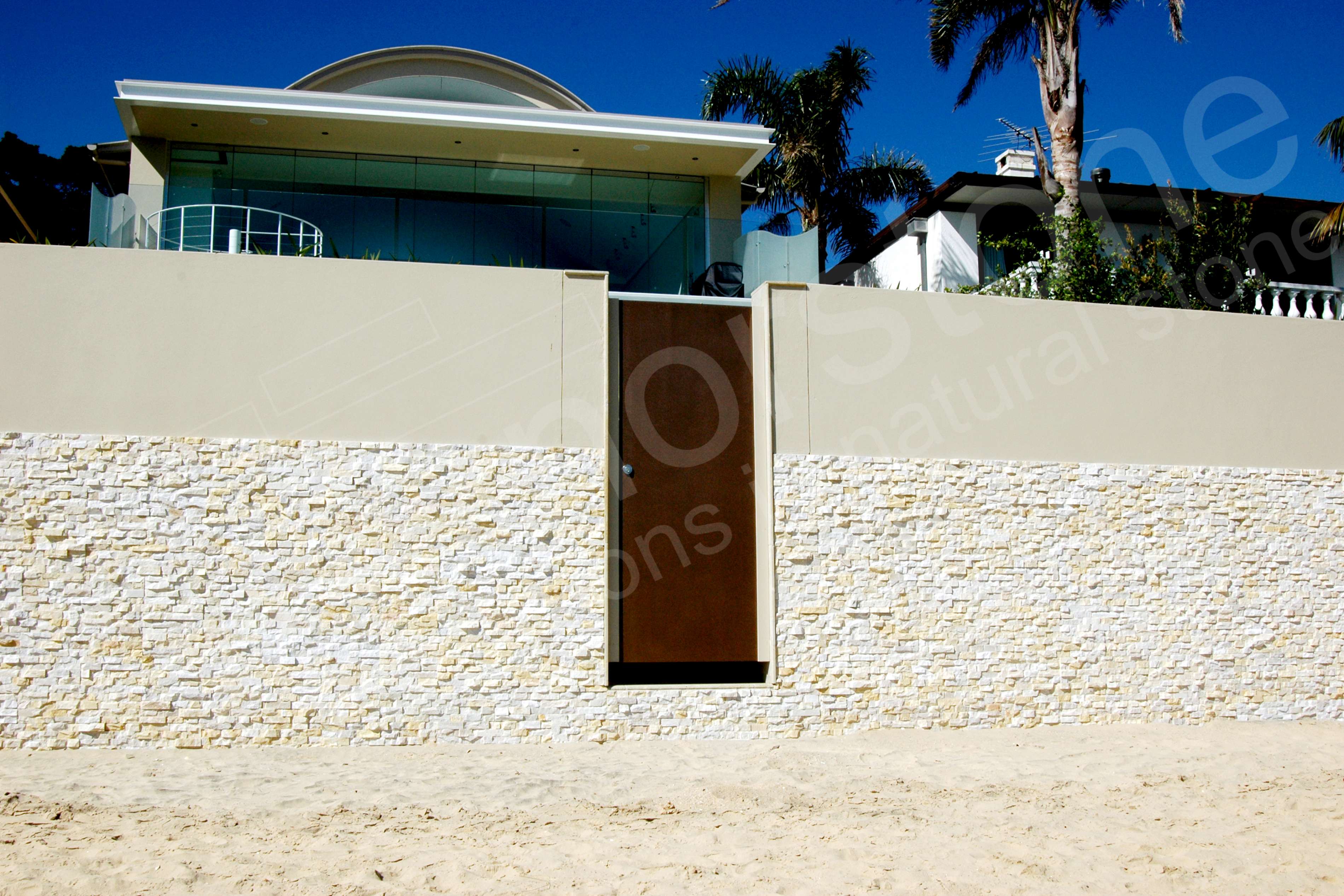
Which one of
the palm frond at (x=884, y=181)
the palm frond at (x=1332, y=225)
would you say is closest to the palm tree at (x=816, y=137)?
the palm frond at (x=884, y=181)

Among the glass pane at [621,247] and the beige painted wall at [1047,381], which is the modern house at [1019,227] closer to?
the beige painted wall at [1047,381]

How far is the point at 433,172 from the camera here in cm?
1422

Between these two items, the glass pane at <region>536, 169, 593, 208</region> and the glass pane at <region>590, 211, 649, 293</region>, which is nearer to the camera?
the glass pane at <region>590, 211, 649, 293</region>

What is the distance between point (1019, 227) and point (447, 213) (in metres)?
10.5

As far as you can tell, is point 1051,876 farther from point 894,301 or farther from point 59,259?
point 59,259

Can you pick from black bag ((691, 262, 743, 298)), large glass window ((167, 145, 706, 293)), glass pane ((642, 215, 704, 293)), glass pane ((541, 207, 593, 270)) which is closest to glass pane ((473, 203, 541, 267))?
large glass window ((167, 145, 706, 293))

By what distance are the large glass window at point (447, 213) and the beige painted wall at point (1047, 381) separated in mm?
2111

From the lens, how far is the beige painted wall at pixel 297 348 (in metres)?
9.98

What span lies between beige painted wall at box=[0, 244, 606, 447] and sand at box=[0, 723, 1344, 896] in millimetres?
3236

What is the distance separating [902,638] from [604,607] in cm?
334

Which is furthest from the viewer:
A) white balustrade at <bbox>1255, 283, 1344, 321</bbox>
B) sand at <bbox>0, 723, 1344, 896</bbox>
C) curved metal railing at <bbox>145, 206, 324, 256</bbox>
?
white balustrade at <bbox>1255, 283, 1344, 321</bbox>

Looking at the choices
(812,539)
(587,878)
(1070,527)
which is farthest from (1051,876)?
(1070,527)

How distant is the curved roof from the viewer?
1506 centimetres

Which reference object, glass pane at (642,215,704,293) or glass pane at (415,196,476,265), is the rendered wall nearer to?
glass pane at (642,215,704,293)
